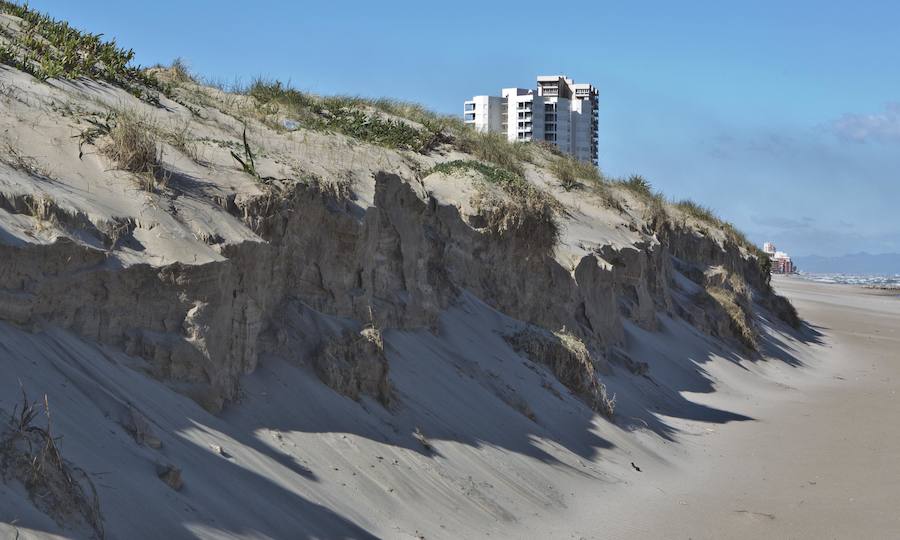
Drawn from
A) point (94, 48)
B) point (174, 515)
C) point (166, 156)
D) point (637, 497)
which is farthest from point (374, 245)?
point (174, 515)

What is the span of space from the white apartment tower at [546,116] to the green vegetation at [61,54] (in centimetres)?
9286

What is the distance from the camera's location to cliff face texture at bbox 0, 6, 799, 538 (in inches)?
250

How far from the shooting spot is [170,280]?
7.30m

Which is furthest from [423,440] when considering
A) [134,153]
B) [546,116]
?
[546,116]

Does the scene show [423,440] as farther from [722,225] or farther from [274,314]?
[722,225]

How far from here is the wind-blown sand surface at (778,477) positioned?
9.36 metres

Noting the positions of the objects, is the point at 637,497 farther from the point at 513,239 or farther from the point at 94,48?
the point at 94,48

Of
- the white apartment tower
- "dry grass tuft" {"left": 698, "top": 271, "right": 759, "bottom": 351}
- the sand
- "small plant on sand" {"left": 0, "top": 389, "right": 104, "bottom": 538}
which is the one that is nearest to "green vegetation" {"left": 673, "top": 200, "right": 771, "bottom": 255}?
"dry grass tuft" {"left": 698, "top": 271, "right": 759, "bottom": 351}

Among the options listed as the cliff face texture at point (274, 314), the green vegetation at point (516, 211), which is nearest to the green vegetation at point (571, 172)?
the green vegetation at point (516, 211)

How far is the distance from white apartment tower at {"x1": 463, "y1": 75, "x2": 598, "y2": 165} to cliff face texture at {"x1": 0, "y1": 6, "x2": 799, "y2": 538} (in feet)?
303

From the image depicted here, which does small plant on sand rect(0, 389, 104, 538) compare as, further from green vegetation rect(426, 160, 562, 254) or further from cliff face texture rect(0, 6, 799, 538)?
green vegetation rect(426, 160, 562, 254)

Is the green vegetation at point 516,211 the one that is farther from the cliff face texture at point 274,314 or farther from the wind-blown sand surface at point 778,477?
the wind-blown sand surface at point 778,477

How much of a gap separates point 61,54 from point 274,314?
488 cm

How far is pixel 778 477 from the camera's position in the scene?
1162 cm
